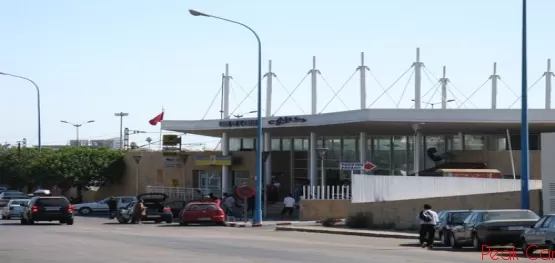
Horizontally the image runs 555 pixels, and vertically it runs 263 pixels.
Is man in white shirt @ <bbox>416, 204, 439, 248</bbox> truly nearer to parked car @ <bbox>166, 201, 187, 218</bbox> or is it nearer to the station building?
the station building

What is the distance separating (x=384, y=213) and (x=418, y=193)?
201 cm

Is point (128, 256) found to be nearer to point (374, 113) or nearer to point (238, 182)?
point (374, 113)

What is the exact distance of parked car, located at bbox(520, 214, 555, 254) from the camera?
22.8m

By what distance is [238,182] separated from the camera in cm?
6512

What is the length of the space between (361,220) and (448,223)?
11.6 m

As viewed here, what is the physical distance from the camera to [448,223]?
29.2 metres

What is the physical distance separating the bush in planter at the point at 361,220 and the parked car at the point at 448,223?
10290 millimetres

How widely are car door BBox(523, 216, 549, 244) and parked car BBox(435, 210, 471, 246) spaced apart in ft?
13.8

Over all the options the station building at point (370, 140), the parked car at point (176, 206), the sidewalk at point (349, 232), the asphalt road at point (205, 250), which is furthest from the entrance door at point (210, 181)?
the asphalt road at point (205, 250)

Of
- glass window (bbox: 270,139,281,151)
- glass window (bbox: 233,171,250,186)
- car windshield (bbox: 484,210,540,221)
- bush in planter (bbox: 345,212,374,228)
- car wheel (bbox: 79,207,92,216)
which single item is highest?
glass window (bbox: 270,139,281,151)

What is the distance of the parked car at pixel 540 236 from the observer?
22812mm

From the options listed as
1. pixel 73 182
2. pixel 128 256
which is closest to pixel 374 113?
pixel 128 256

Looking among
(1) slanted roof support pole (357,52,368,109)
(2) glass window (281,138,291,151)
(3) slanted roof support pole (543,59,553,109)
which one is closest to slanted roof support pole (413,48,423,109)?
(1) slanted roof support pole (357,52,368,109)

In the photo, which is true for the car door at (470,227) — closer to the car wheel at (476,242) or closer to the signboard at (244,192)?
the car wheel at (476,242)
